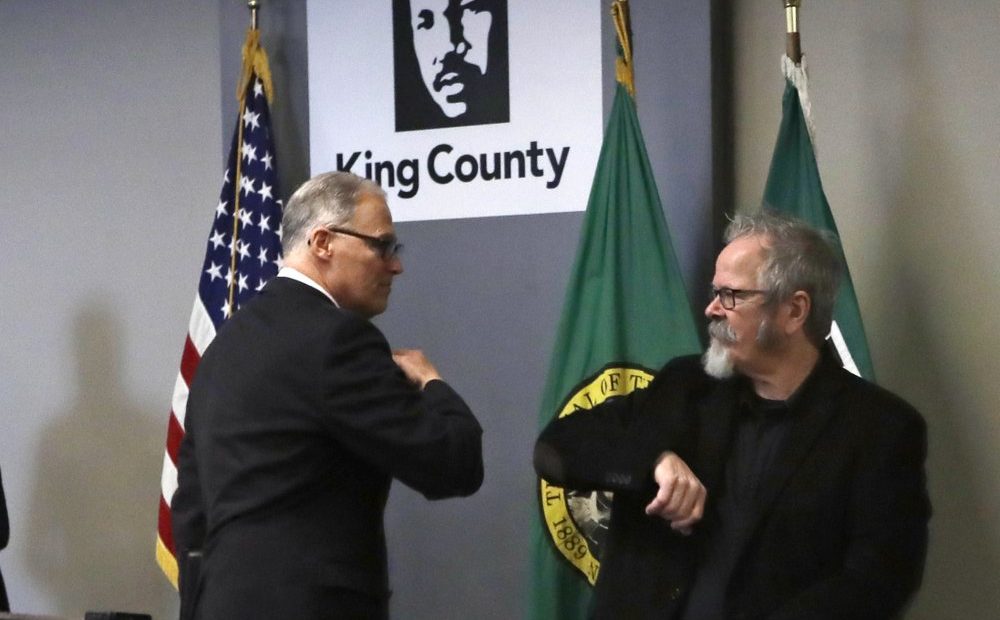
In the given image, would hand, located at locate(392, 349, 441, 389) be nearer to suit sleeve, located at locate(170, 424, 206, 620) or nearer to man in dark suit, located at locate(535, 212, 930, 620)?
man in dark suit, located at locate(535, 212, 930, 620)

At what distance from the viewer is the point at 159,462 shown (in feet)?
14.0

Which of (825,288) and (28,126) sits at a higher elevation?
(28,126)

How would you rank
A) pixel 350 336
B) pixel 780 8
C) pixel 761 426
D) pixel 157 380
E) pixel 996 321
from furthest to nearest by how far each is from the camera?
1. pixel 157 380
2. pixel 780 8
3. pixel 996 321
4. pixel 761 426
5. pixel 350 336

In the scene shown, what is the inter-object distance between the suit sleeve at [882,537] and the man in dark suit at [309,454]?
0.62 metres

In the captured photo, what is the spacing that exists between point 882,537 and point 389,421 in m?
0.85

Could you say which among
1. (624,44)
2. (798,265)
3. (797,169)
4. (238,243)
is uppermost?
(624,44)

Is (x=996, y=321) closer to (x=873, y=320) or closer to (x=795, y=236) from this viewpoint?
(x=873, y=320)

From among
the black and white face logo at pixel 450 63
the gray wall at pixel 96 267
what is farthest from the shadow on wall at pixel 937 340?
the gray wall at pixel 96 267

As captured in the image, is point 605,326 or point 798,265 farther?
point 605,326

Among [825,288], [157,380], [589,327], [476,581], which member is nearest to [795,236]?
[825,288]

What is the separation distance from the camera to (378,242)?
2.30 meters

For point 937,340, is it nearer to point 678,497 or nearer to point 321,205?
point 678,497

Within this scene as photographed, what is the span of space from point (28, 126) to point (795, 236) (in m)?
3.02

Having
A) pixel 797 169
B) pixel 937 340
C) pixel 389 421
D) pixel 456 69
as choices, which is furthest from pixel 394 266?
pixel 937 340
